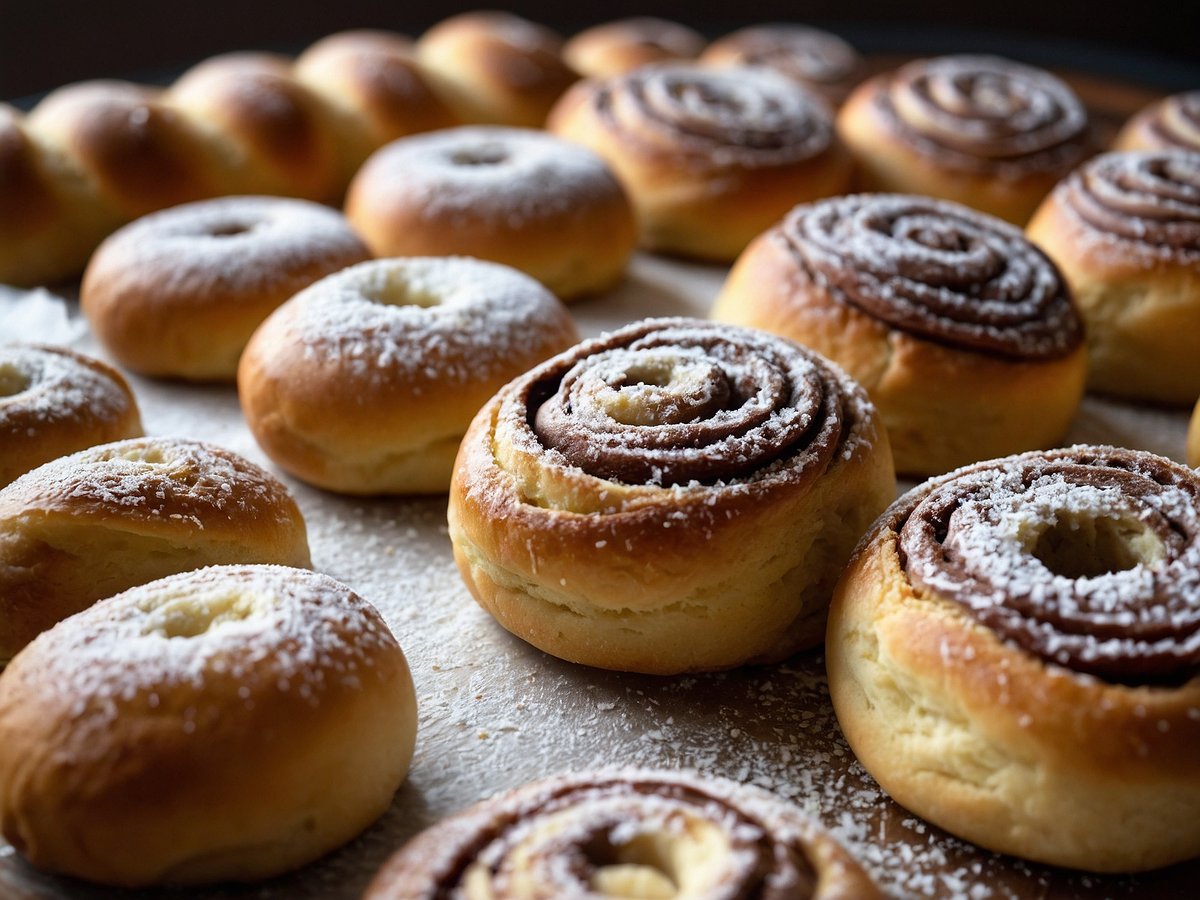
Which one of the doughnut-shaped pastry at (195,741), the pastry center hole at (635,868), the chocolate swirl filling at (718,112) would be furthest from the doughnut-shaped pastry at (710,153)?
the pastry center hole at (635,868)

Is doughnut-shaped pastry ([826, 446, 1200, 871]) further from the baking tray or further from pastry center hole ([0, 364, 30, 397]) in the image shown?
pastry center hole ([0, 364, 30, 397])

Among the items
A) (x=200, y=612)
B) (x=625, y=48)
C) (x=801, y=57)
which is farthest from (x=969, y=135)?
(x=200, y=612)

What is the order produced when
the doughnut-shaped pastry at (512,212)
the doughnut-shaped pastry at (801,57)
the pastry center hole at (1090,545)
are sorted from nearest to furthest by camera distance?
the pastry center hole at (1090,545) < the doughnut-shaped pastry at (512,212) < the doughnut-shaped pastry at (801,57)

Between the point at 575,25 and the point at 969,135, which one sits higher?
the point at 969,135

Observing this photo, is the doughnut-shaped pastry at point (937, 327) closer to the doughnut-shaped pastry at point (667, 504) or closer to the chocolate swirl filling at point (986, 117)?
the doughnut-shaped pastry at point (667, 504)

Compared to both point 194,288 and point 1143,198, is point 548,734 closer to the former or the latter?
point 194,288

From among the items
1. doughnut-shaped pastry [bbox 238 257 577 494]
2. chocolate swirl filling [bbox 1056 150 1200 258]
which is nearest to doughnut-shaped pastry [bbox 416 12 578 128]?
doughnut-shaped pastry [bbox 238 257 577 494]

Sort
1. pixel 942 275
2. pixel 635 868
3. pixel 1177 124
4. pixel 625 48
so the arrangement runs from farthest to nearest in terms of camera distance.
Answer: pixel 625 48 < pixel 1177 124 < pixel 942 275 < pixel 635 868
